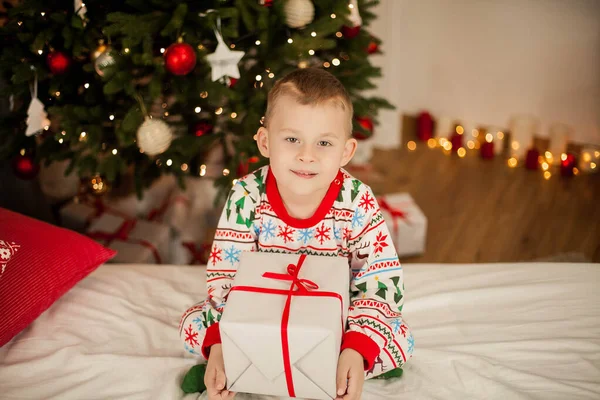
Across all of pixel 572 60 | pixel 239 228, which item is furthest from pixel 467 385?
pixel 572 60

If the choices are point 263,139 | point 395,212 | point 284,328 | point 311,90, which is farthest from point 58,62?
point 395,212

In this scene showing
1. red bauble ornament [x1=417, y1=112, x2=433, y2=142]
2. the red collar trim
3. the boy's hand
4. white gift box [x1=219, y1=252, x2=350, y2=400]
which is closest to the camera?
white gift box [x1=219, y1=252, x2=350, y2=400]

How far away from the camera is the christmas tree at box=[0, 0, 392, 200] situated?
1.82 m

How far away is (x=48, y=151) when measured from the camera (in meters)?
2.09

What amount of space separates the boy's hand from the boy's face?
0.39 m

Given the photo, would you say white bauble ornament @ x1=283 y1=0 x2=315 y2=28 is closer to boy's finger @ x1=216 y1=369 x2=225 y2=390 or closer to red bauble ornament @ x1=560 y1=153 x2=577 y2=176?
boy's finger @ x1=216 y1=369 x2=225 y2=390

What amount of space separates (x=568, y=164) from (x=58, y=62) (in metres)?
2.59

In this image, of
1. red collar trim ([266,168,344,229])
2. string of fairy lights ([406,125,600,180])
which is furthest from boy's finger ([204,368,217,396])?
string of fairy lights ([406,125,600,180])

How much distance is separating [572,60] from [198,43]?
221 cm

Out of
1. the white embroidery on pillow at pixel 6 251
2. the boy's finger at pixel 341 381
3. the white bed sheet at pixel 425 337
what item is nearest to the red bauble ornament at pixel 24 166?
the white bed sheet at pixel 425 337

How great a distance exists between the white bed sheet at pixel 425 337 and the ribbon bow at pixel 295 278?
0.28m

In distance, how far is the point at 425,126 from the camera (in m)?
3.47

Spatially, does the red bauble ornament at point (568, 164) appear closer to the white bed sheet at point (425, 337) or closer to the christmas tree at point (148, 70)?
the christmas tree at point (148, 70)

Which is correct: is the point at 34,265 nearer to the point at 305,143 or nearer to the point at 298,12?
the point at 305,143
